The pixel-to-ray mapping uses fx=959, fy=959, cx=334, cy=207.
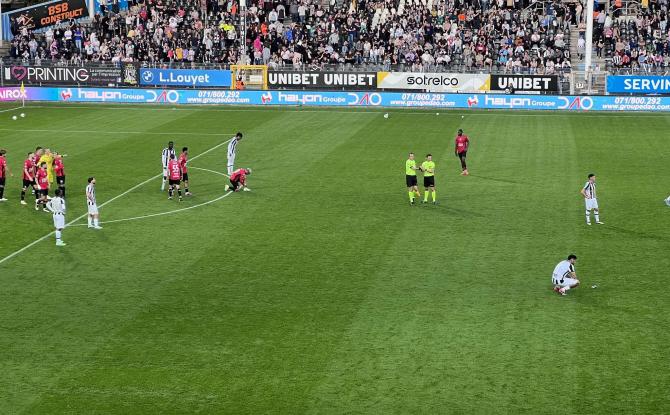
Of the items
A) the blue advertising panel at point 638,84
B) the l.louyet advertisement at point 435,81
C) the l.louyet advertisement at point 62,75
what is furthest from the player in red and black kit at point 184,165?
the blue advertising panel at point 638,84

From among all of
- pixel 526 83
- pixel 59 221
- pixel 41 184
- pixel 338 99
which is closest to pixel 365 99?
pixel 338 99

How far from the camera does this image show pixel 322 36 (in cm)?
6706

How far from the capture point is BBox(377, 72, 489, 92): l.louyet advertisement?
2334 inches

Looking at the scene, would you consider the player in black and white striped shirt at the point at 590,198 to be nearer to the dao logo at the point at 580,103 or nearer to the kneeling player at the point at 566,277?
the kneeling player at the point at 566,277

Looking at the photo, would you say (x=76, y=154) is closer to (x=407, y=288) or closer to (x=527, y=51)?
(x=407, y=288)

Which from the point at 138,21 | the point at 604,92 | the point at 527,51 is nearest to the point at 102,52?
the point at 138,21

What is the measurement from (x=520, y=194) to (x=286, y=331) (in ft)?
51.0

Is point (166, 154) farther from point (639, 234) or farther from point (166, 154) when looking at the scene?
point (639, 234)

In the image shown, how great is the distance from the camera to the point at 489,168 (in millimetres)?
37938

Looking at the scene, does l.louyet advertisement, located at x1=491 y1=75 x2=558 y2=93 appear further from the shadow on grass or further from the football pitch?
the shadow on grass

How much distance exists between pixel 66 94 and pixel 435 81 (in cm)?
2345

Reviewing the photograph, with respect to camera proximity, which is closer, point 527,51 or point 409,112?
point 409,112

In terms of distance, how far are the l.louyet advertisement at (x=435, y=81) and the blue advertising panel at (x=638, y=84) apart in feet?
25.0

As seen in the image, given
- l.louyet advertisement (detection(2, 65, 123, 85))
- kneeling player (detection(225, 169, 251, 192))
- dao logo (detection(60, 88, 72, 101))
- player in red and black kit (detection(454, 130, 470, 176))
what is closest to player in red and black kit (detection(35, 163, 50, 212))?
kneeling player (detection(225, 169, 251, 192))
